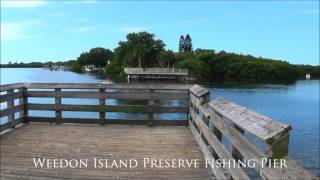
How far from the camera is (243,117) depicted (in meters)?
4.69

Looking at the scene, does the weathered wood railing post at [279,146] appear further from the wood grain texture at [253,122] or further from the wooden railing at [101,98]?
the wooden railing at [101,98]

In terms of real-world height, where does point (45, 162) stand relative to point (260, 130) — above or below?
below

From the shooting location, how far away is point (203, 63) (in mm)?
150750

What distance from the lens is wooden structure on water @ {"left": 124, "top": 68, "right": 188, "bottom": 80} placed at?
115 metres

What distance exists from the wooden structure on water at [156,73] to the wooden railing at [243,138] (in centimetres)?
10723

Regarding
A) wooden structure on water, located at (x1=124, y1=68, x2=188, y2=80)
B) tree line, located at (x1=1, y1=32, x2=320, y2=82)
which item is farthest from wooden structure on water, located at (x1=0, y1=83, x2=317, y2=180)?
tree line, located at (x1=1, y1=32, x2=320, y2=82)

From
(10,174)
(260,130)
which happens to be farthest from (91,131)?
(260,130)

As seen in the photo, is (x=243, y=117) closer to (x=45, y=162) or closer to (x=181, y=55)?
(x=45, y=162)

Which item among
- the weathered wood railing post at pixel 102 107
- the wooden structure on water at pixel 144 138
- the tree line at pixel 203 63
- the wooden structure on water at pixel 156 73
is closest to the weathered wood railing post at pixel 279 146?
the wooden structure on water at pixel 144 138

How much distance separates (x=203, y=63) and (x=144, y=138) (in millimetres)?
143010

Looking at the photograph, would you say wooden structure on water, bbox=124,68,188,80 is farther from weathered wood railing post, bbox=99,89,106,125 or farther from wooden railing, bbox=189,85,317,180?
wooden railing, bbox=189,85,317,180

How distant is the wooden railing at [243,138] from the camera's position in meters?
3.35

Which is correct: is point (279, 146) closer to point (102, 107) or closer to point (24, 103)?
point (102, 107)

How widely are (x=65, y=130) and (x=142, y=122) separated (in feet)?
5.73
